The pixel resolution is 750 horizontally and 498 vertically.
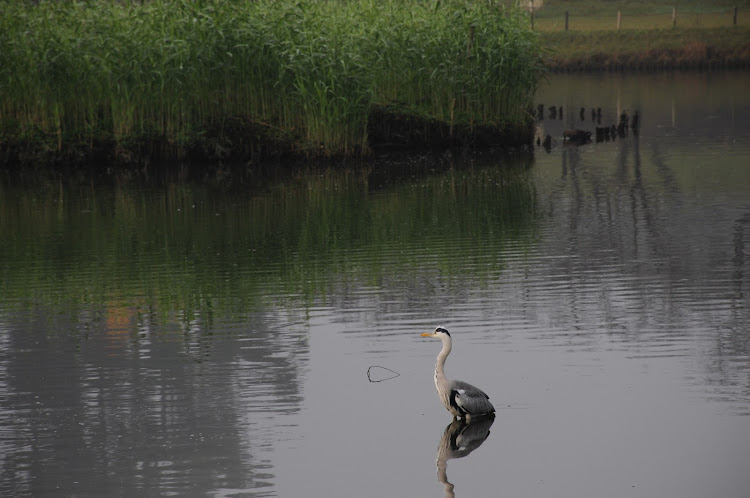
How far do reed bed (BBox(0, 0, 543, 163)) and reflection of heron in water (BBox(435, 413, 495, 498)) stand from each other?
1709 centimetres

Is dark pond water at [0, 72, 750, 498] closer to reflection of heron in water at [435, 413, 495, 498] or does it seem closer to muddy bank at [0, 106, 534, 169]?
reflection of heron in water at [435, 413, 495, 498]

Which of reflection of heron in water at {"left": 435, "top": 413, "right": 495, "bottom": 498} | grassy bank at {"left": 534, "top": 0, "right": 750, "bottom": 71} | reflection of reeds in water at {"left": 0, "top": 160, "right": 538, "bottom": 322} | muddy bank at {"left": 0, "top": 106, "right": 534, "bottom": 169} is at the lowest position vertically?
reflection of heron in water at {"left": 435, "top": 413, "right": 495, "bottom": 498}

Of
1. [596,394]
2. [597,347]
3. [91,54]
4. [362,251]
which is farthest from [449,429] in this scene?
[91,54]

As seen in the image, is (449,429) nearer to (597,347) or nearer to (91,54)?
(597,347)

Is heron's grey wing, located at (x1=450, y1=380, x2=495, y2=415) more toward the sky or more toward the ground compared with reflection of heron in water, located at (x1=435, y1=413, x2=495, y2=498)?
more toward the sky

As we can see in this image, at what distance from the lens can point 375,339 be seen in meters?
12.7

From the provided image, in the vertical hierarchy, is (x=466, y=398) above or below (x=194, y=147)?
below

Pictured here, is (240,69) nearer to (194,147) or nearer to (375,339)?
(194,147)

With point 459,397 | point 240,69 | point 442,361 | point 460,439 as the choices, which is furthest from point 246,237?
point 460,439

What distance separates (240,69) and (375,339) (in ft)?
52.3

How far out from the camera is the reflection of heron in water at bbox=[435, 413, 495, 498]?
30.2ft

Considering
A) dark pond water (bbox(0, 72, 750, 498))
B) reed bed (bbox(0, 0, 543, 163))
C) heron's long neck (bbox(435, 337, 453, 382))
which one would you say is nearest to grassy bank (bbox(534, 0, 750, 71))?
reed bed (bbox(0, 0, 543, 163))

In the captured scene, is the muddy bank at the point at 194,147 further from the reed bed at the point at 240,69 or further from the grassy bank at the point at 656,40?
the grassy bank at the point at 656,40

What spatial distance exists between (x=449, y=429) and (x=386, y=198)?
13.4 m
